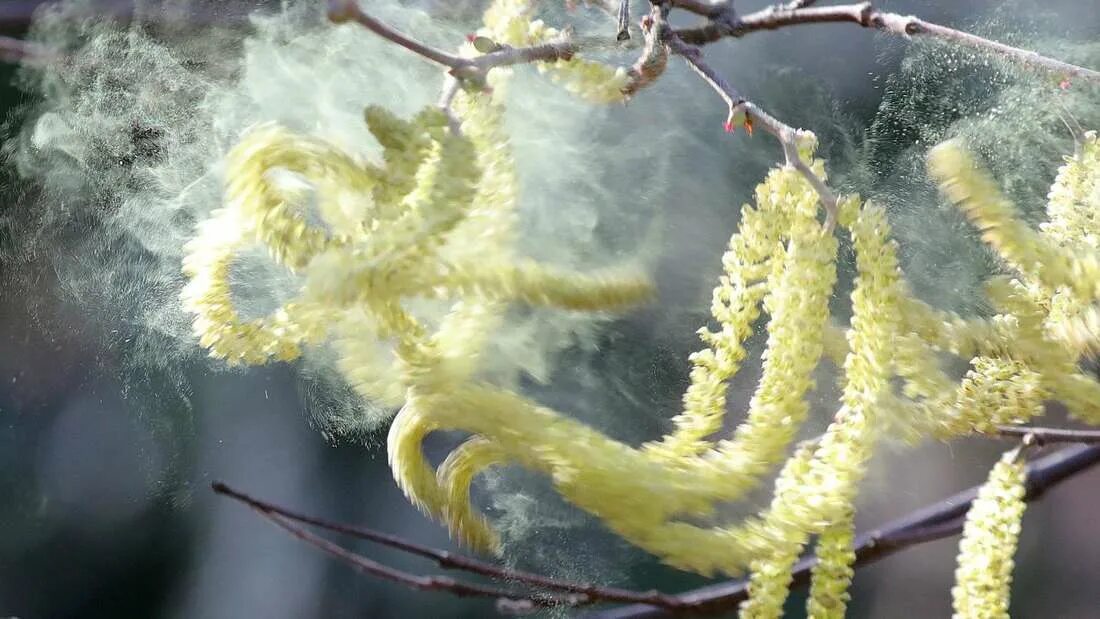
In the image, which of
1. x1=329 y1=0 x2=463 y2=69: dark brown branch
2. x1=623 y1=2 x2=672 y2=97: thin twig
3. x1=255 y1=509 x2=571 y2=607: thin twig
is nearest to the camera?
x1=329 y1=0 x2=463 y2=69: dark brown branch

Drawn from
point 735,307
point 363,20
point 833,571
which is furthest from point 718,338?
point 363,20

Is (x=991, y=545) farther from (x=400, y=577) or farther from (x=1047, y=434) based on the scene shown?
(x=400, y=577)

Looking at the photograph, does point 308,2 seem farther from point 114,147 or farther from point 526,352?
point 526,352

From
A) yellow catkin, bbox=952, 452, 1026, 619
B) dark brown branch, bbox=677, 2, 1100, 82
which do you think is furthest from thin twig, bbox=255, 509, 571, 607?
dark brown branch, bbox=677, 2, 1100, 82

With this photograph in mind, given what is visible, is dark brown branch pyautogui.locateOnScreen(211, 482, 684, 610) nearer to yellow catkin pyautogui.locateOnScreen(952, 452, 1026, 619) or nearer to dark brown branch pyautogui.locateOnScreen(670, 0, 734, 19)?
yellow catkin pyautogui.locateOnScreen(952, 452, 1026, 619)

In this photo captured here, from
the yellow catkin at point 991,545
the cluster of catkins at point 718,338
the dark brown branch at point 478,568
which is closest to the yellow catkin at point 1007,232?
the cluster of catkins at point 718,338

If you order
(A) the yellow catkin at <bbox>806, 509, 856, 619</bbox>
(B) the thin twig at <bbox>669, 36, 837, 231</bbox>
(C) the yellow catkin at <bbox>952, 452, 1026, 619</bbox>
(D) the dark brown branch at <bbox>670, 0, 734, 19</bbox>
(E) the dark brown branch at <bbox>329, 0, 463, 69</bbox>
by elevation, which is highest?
(D) the dark brown branch at <bbox>670, 0, 734, 19</bbox>

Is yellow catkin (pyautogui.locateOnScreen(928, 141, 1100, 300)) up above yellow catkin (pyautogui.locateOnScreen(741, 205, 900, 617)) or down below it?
above
